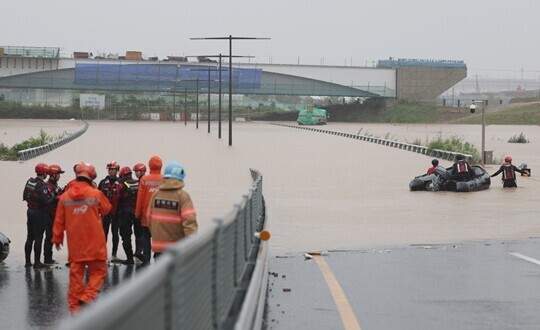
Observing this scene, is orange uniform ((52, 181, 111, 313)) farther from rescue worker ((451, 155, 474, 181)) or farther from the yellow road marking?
rescue worker ((451, 155, 474, 181))

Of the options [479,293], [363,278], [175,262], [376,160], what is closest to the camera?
[175,262]

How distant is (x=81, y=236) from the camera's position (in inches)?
420

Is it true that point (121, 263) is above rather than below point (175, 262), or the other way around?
below

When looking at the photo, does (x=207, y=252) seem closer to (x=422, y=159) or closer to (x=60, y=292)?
(x=60, y=292)

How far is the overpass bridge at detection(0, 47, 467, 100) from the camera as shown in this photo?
146 meters

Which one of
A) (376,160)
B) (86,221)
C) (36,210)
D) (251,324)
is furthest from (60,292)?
(376,160)

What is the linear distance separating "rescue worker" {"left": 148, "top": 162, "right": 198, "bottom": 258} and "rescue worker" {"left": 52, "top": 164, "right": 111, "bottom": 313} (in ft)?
1.79

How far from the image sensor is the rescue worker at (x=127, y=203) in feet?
51.5

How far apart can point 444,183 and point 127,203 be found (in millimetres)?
19046

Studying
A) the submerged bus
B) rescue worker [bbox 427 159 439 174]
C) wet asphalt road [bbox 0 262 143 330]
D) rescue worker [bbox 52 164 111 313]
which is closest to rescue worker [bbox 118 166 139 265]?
wet asphalt road [bbox 0 262 143 330]

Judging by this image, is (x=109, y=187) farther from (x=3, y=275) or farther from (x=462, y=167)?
(x=462, y=167)

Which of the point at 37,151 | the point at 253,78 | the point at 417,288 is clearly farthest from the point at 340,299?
the point at 253,78

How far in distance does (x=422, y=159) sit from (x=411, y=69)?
100 m

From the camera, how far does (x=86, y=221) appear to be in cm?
1067
